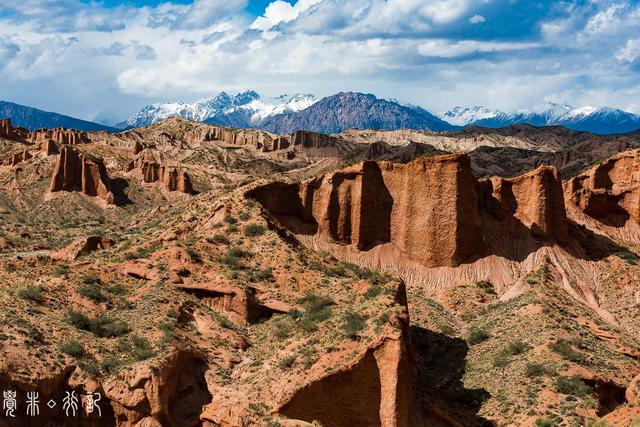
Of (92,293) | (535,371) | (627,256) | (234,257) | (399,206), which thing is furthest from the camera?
(627,256)

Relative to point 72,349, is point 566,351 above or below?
below

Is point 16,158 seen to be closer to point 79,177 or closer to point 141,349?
point 79,177

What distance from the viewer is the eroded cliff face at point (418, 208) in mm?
59938

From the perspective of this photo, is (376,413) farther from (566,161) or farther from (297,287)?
(566,161)

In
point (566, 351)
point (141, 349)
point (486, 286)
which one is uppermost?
point (486, 286)

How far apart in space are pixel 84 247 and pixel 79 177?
66511 mm

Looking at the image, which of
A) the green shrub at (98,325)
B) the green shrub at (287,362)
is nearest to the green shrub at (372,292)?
the green shrub at (287,362)

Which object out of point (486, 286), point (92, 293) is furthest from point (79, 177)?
point (92, 293)

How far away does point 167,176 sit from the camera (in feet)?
433

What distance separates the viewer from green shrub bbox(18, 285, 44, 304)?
1562 inches

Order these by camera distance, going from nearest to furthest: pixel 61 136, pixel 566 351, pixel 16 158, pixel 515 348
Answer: pixel 566 351
pixel 515 348
pixel 16 158
pixel 61 136

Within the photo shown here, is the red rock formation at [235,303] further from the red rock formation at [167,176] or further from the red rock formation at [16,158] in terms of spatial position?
the red rock formation at [16,158]

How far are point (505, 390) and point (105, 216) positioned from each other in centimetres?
8496

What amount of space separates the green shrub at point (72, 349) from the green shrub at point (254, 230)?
18.4 metres
